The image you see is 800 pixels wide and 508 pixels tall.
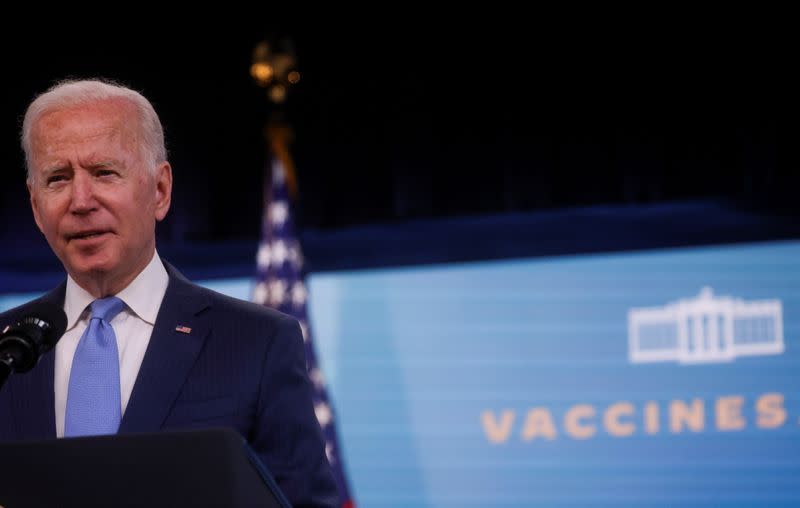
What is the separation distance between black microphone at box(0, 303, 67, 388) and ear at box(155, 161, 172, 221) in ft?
0.91

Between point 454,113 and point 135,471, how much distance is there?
468 centimetres

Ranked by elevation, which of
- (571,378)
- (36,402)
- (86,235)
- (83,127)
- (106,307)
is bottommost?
(571,378)

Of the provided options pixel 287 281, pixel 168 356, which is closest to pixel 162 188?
pixel 168 356

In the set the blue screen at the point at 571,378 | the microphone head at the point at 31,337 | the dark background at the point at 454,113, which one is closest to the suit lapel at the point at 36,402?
the microphone head at the point at 31,337

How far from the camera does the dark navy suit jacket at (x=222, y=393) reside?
4.89 feet

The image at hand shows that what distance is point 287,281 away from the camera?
516 centimetres

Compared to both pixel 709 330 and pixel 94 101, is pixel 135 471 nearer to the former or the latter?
pixel 94 101

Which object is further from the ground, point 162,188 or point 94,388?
point 162,188

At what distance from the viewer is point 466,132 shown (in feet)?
18.4

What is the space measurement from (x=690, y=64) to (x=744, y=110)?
34 cm

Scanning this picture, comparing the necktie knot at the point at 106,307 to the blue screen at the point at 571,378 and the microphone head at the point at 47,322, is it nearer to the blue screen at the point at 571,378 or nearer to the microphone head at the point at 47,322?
the microphone head at the point at 47,322

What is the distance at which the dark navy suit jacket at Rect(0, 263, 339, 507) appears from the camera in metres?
1.49

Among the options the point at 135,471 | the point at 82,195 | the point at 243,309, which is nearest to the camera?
the point at 135,471

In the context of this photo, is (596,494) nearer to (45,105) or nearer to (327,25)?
(327,25)
